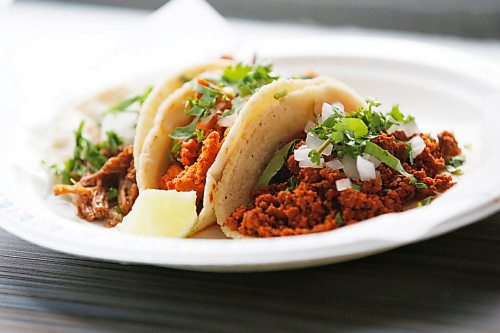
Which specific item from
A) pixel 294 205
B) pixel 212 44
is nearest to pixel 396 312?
pixel 294 205

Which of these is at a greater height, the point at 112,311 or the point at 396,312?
the point at 396,312

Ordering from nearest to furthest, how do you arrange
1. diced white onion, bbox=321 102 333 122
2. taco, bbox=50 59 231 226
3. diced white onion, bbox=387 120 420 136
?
diced white onion, bbox=321 102 333 122 < diced white onion, bbox=387 120 420 136 < taco, bbox=50 59 231 226

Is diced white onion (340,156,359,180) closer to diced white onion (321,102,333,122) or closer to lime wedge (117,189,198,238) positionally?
diced white onion (321,102,333,122)

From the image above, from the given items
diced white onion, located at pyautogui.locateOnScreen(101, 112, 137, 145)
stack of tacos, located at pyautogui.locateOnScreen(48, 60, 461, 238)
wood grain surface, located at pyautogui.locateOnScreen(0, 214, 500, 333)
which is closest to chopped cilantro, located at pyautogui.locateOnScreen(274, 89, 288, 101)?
stack of tacos, located at pyautogui.locateOnScreen(48, 60, 461, 238)

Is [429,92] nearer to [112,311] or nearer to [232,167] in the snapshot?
[232,167]

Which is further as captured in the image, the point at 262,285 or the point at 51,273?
the point at 51,273

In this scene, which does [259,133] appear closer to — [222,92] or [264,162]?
[264,162]

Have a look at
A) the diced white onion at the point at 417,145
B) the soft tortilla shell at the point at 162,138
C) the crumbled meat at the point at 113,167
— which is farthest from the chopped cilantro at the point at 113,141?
the diced white onion at the point at 417,145

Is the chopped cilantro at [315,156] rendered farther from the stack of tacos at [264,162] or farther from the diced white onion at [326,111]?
the diced white onion at [326,111]

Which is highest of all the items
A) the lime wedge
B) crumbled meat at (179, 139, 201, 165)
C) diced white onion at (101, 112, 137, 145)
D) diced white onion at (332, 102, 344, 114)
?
diced white onion at (332, 102, 344, 114)
